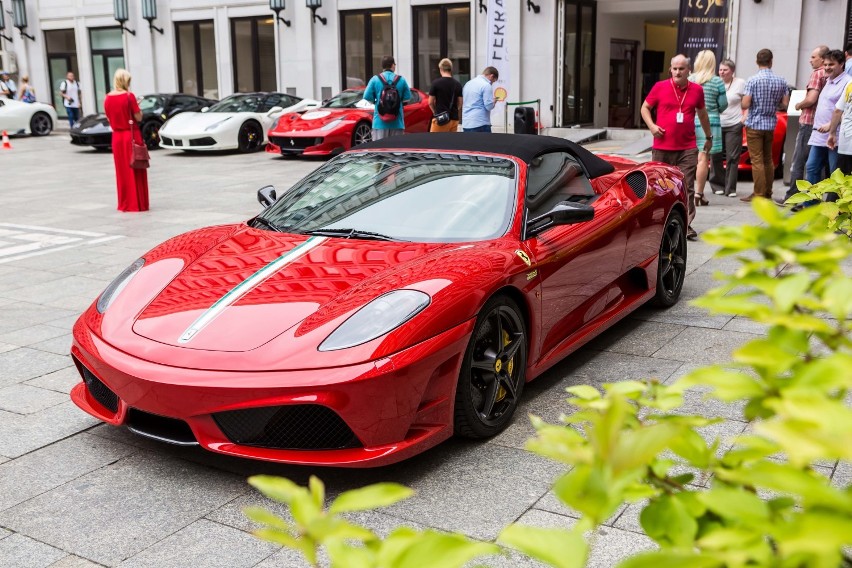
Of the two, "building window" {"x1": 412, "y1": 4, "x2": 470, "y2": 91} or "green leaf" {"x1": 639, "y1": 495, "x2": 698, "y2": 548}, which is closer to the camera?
"green leaf" {"x1": 639, "y1": 495, "x2": 698, "y2": 548}

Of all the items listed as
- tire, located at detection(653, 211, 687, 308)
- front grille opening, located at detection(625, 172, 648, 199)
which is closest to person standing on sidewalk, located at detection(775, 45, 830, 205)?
tire, located at detection(653, 211, 687, 308)

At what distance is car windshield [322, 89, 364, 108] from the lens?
758 inches

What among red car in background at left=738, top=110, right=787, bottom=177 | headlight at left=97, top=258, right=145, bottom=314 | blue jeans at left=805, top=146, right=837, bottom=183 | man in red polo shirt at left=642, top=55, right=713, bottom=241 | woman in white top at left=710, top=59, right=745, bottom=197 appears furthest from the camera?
red car in background at left=738, top=110, right=787, bottom=177

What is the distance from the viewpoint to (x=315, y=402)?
3.57 meters

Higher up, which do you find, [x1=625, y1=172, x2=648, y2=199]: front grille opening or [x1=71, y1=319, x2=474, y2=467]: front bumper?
[x1=625, y1=172, x2=648, y2=199]: front grille opening

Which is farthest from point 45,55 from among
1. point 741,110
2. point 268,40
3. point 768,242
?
point 768,242

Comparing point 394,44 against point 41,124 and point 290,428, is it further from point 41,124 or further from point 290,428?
point 290,428

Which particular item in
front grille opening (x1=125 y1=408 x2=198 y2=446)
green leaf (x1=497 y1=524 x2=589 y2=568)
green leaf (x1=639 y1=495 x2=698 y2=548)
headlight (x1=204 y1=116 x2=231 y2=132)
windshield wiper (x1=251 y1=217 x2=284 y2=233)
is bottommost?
front grille opening (x1=125 y1=408 x2=198 y2=446)

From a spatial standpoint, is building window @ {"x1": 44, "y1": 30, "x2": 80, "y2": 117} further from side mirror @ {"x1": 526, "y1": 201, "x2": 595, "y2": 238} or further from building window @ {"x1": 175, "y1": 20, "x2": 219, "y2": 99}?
side mirror @ {"x1": 526, "y1": 201, "x2": 595, "y2": 238}

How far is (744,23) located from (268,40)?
13.5 metres

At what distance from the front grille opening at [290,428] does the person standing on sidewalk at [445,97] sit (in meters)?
11.1

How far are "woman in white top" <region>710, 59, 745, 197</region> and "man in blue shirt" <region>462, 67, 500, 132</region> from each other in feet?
10.2

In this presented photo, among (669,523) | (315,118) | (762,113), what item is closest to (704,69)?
(762,113)

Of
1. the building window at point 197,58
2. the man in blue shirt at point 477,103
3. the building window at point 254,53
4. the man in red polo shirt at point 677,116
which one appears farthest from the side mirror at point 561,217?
the building window at point 197,58
